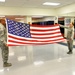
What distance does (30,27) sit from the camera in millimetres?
4629

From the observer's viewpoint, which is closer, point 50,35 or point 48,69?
point 48,69

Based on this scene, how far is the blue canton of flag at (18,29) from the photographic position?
4031 millimetres

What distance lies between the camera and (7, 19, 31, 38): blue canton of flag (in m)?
4.03

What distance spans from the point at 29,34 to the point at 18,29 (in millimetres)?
497

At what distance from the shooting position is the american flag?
4.02 m

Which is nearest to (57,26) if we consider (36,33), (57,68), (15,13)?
(36,33)

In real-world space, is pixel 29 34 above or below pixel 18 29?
below

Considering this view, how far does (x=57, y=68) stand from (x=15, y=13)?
6653 mm

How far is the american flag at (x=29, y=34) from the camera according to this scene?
4.02 metres

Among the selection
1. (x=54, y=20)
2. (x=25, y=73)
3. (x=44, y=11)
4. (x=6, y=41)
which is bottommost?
(x=25, y=73)

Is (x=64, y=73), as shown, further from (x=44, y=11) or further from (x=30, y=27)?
(x=44, y=11)

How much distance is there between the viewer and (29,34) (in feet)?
14.9

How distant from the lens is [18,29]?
4242 mm

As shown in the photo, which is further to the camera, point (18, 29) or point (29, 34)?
point (29, 34)
